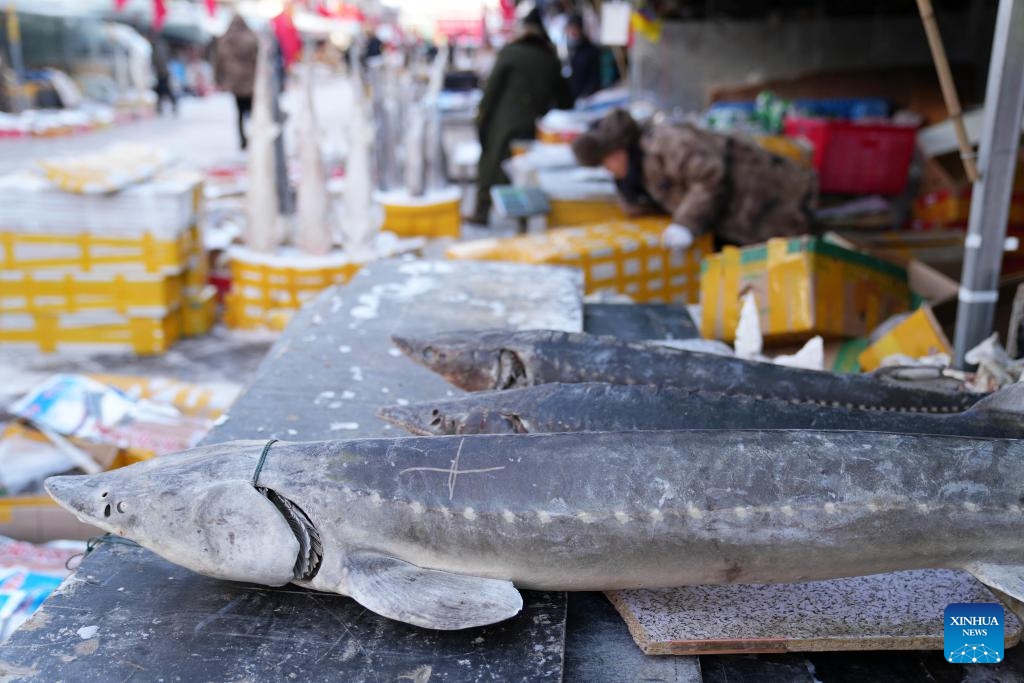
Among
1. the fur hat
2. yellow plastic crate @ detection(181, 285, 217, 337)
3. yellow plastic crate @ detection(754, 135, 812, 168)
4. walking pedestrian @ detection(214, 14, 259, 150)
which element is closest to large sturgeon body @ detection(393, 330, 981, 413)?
the fur hat

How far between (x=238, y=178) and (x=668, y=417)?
385 inches

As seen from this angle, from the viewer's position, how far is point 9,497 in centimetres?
324

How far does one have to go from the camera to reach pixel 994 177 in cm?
281

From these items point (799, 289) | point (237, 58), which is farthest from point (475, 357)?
point (237, 58)

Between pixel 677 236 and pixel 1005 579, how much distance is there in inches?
137

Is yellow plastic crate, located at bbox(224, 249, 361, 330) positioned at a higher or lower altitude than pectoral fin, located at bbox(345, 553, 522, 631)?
lower

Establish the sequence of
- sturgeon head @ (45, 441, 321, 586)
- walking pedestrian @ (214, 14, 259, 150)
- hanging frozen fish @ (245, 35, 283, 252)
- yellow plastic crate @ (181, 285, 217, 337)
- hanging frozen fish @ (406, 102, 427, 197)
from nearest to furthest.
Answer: sturgeon head @ (45, 441, 321, 586), hanging frozen fish @ (245, 35, 283, 252), yellow plastic crate @ (181, 285, 217, 337), hanging frozen fish @ (406, 102, 427, 197), walking pedestrian @ (214, 14, 259, 150)

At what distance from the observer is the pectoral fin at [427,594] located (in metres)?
1.66

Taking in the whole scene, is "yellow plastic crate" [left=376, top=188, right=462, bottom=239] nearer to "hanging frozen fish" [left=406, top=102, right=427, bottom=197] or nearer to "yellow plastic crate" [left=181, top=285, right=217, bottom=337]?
"hanging frozen fish" [left=406, top=102, right=427, bottom=197]

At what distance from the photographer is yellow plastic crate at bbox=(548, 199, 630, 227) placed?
6152 mm

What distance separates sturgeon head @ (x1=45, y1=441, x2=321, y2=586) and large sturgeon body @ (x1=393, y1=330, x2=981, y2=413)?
2.72ft

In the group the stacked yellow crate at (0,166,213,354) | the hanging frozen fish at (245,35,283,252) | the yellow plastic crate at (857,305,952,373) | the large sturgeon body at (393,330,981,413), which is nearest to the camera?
the large sturgeon body at (393,330,981,413)

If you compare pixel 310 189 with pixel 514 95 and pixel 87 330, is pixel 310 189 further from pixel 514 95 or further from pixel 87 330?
pixel 514 95

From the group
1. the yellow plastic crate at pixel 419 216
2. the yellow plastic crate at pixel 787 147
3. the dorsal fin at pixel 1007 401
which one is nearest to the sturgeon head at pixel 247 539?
the dorsal fin at pixel 1007 401
